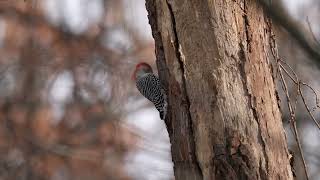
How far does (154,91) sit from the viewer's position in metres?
3.39

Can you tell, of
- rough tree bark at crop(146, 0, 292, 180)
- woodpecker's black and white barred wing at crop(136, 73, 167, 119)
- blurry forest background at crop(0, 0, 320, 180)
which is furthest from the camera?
blurry forest background at crop(0, 0, 320, 180)

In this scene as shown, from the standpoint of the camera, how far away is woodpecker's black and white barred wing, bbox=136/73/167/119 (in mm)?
3047

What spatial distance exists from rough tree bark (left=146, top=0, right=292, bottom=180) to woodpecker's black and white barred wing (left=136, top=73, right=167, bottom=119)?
0.58 feet

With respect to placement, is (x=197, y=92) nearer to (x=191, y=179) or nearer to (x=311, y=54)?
(x=191, y=179)

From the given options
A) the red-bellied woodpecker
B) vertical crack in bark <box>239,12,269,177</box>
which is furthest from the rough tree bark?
the red-bellied woodpecker

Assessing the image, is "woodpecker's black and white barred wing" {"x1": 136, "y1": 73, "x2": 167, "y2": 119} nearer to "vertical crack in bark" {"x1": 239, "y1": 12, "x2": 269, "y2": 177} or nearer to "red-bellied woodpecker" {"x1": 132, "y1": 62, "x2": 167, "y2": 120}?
"red-bellied woodpecker" {"x1": 132, "y1": 62, "x2": 167, "y2": 120}

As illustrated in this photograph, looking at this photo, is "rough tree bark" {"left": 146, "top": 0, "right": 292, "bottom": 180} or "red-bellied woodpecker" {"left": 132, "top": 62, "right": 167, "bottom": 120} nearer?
"rough tree bark" {"left": 146, "top": 0, "right": 292, "bottom": 180}

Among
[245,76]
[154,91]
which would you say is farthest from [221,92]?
[154,91]

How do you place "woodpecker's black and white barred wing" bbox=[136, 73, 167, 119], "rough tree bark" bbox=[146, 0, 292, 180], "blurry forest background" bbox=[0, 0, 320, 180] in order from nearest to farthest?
"rough tree bark" bbox=[146, 0, 292, 180] → "woodpecker's black and white barred wing" bbox=[136, 73, 167, 119] → "blurry forest background" bbox=[0, 0, 320, 180]

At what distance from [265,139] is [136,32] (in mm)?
4329

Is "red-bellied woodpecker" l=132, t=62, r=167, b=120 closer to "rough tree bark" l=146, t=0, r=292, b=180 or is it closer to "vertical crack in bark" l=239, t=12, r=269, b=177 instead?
"rough tree bark" l=146, t=0, r=292, b=180

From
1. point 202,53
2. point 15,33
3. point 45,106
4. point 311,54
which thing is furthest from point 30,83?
point 311,54

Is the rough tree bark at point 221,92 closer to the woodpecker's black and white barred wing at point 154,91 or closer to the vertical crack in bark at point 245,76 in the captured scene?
the vertical crack in bark at point 245,76

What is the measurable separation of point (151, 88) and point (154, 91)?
0.41 feet
